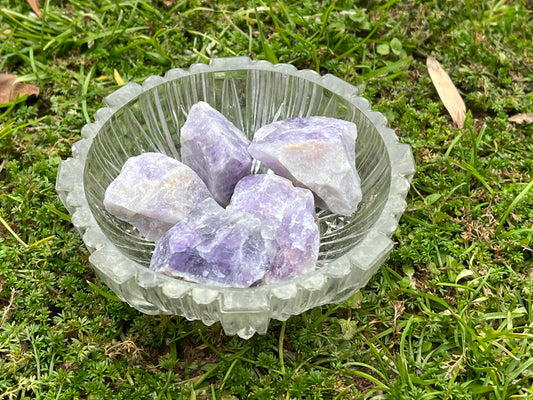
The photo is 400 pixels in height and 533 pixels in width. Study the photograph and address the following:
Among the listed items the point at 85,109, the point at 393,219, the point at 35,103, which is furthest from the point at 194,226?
the point at 35,103

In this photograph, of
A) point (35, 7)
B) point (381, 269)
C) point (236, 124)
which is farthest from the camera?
point (35, 7)

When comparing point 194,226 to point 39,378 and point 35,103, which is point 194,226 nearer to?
point 39,378

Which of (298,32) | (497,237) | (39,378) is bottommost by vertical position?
(39,378)

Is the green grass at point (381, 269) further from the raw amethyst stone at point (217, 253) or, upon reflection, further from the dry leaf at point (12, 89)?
the raw amethyst stone at point (217, 253)

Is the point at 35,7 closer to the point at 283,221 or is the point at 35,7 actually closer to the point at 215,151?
the point at 215,151

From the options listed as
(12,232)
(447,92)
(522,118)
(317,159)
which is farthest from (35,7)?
(522,118)

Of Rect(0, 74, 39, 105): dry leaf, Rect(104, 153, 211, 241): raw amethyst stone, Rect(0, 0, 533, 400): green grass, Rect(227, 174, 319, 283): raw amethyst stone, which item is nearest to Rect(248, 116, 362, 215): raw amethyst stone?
Rect(227, 174, 319, 283): raw amethyst stone
